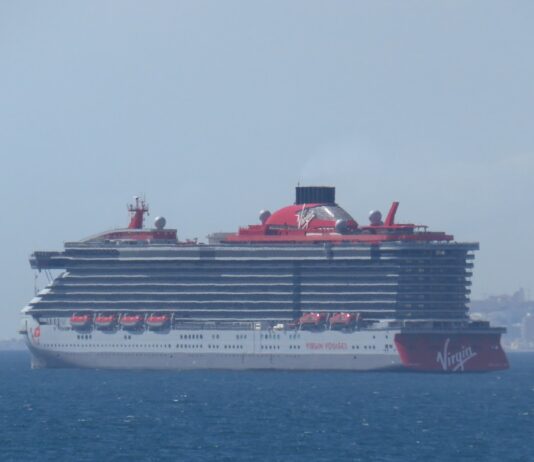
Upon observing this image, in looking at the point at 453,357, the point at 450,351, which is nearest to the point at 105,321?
the point at 450,351

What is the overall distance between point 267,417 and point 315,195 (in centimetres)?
5544

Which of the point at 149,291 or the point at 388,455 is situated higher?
the point at 149,291

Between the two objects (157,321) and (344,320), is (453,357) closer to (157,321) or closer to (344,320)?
(344,320)

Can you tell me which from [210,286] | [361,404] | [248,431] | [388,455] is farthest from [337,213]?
[388,455]

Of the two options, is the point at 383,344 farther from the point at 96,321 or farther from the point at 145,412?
the point at 145,412

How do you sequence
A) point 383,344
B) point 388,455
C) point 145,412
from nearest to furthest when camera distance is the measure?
point 388,455 < point 145,412 < point 383,344

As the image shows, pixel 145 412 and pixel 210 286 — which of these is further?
pixel 210 286

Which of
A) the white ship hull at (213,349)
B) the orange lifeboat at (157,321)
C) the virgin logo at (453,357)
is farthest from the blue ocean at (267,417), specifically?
the orange lifeboat at (157,321)

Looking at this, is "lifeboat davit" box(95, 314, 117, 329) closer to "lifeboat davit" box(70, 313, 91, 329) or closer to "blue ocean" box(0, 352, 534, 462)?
"lifeboat davit" box(70, 313, 91, 329)

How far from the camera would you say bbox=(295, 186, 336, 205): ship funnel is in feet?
552

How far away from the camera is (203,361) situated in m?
160

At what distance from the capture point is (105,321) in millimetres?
164875

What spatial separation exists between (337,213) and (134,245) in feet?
56.1

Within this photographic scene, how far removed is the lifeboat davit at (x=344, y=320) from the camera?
155 m
